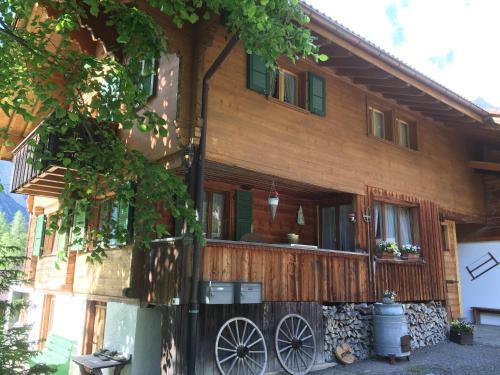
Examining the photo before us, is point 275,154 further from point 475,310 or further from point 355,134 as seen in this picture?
point 475,310

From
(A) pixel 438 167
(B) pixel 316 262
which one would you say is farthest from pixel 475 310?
(B) pixel 316 262

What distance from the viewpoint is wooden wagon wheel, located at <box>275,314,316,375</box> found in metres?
7.93

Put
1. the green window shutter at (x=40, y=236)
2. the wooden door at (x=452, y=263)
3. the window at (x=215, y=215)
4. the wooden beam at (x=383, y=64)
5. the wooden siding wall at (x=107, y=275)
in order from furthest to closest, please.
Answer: the wooden door at (x=452, y=263)
the green window shutter at (x=40, y=236)
the window at (x=215, y=215)
the wooden siding wall at (x=107, y=275)
the wooden beam at (x=383, y=64)

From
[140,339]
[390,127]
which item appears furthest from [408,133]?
[140,339]

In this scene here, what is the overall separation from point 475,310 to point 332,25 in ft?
37.2

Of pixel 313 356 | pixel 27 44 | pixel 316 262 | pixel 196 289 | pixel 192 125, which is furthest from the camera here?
pixel 316 262

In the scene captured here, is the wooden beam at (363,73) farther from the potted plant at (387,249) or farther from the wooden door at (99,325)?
the wooden door at (99,325)

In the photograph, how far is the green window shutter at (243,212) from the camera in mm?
9797

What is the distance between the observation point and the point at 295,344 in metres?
8.09

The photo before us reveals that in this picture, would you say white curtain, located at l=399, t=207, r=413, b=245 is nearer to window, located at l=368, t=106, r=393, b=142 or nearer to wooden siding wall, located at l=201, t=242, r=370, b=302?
window, located at l=368, t=106, r=393, b=142

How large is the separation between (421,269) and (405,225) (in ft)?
3.94

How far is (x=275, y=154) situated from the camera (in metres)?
8.82

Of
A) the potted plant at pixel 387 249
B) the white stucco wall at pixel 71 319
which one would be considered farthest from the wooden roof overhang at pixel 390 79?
the white stucco wall at pixel 71 319

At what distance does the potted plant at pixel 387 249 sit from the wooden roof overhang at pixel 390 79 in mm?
3771
